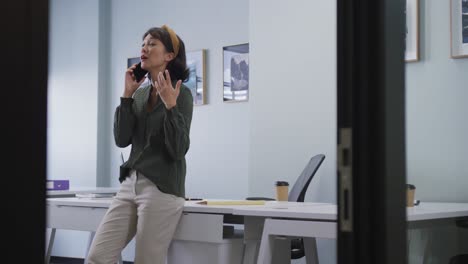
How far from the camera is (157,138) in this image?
2.50m

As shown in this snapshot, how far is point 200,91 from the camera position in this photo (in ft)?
16.7

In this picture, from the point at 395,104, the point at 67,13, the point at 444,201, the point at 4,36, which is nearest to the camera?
the point at 4,36

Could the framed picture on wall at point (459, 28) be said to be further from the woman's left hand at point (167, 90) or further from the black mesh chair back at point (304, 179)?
the woman's left hand at point (167, 90)

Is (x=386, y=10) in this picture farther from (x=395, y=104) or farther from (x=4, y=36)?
(x=4, y=36)

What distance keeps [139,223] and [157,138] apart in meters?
0.34

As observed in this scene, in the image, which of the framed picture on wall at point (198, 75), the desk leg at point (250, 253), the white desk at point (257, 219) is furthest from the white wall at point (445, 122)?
the framed picture on wall at point (198, 75)

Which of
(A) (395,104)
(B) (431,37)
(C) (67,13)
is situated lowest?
(A) (395,104)

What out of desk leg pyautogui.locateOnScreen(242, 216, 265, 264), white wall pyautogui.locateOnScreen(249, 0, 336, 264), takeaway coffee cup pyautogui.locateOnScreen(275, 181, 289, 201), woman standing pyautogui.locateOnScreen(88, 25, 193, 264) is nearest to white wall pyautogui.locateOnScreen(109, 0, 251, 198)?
white wall pyautogui.locateOnScreen(249, 0, 336, 264)

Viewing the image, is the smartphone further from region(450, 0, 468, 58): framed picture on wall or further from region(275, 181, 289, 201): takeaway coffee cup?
region(450, 0, 468, 58): framed picture on wall

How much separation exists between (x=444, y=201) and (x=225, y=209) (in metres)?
1.13

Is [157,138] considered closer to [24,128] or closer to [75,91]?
[24,128]

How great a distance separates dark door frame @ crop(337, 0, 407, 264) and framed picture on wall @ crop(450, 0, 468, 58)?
2.17 meters

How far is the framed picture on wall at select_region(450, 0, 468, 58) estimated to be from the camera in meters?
3.20

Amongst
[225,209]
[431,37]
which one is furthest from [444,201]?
[225,209]
